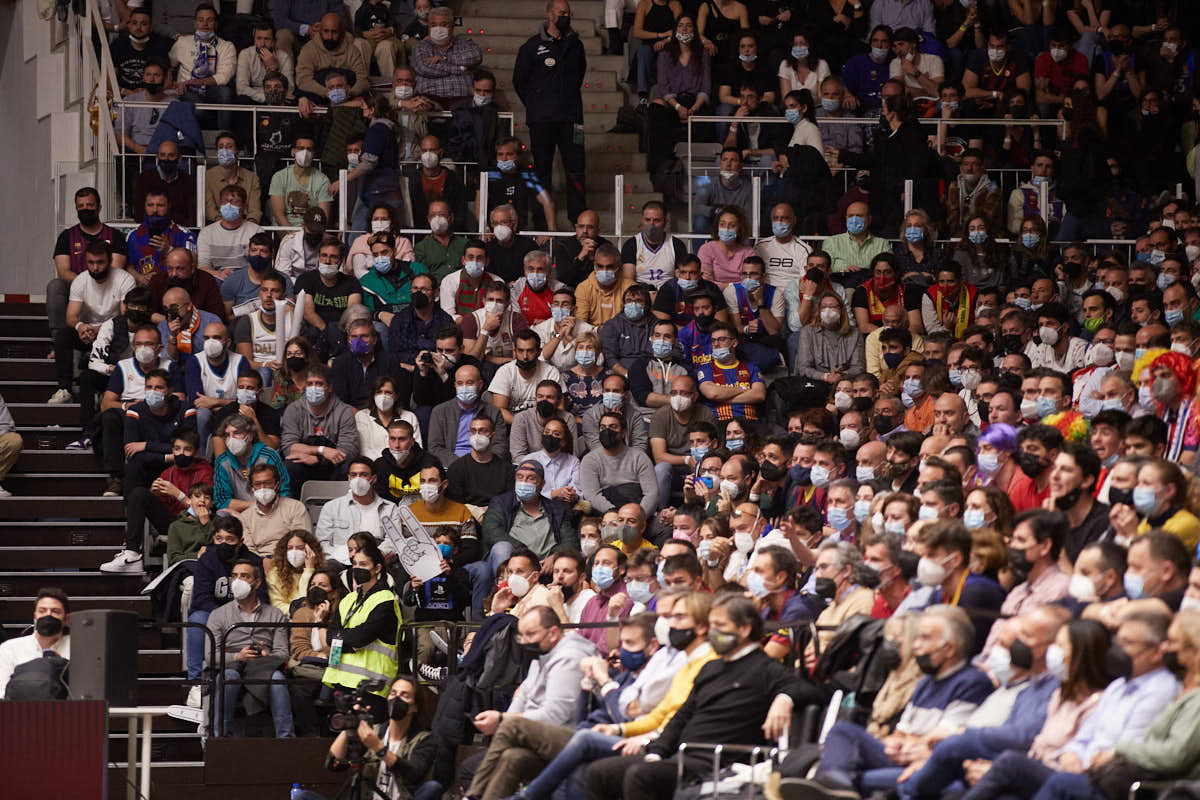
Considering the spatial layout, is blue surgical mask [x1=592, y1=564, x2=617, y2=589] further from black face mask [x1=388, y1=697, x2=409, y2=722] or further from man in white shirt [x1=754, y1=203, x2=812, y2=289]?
man in white shirt [x1=754, y1=203, x2=812, y2=289]

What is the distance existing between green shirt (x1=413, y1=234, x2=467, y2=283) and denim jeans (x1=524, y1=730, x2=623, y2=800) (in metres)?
7.20

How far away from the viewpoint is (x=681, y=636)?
9.72 metres

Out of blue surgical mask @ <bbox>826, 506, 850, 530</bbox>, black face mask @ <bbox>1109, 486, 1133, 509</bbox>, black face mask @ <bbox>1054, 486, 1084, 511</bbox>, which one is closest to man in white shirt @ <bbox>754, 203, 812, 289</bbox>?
blue surgical mask @ <bbox>826, 506, 850, 530</bbox>

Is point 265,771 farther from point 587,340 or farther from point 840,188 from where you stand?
point 840,188

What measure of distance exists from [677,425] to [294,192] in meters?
4.36

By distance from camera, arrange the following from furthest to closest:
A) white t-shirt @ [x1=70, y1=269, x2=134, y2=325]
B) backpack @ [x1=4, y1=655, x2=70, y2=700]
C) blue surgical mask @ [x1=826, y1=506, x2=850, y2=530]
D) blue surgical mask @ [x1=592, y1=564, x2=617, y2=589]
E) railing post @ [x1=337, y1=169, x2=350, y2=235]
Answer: railing post @ [x1=337, y1=169, x2=350, y2=235] → white t-shirt @ [x1=70, y1=269, x2=134, y2=325] → blue surgical mask @ [x1=592, y1=564, x2=617, y2=589] → blue surgical mask @ [x1=826, y1=506, x2=850, y2=530] → backpack @ [x1=4, y1=655, x2=70, y2=700]

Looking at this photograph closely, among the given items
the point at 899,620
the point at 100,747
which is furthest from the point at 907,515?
the point at 100,747

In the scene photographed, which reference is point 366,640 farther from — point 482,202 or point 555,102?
point 555,102

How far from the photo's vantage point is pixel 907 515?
977cm

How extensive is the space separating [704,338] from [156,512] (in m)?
4.19

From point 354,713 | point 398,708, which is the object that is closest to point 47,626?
point 354,713

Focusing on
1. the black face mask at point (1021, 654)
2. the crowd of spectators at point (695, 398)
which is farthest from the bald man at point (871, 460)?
the black face mask at point (1021, 654)

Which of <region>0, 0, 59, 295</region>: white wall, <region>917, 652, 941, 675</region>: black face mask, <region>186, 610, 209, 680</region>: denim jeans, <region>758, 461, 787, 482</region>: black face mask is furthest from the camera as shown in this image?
<region>0, 0, 59, 295</region>: white wall

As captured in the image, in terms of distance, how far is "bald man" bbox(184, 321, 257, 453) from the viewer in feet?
48.8
